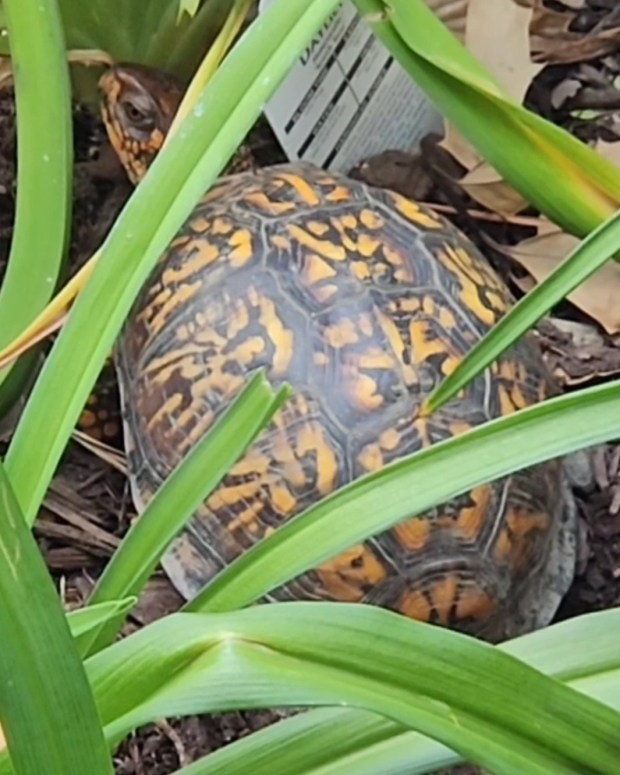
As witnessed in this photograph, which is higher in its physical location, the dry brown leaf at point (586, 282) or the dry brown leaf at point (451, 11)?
the dry brown leaf at point (451, 11)

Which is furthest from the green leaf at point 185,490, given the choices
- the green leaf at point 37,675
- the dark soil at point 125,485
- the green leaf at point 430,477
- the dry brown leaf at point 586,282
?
the dry brown leaf at point 586,282

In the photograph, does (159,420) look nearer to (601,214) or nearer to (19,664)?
(601,214)

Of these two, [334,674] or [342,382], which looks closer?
[334,674]

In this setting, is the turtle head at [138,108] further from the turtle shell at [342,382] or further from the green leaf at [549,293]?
the green leaf at [549,293]

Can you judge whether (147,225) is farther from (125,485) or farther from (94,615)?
(125,485)

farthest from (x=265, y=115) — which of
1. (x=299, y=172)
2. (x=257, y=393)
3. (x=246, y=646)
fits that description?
(x=246, y=646)

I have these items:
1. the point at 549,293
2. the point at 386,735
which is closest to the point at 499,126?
the point at 549,293
